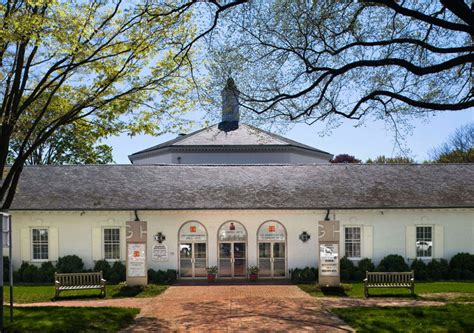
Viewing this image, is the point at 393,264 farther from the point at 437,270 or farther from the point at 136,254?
the point at 136,254

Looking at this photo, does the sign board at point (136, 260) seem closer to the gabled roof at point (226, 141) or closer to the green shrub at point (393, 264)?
the green shrub at point (393, 264)

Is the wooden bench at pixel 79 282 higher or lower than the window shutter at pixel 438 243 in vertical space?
lower

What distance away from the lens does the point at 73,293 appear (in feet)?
60.0

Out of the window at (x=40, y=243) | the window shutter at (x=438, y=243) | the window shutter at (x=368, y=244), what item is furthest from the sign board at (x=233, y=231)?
the window shutter at (x=438, y=243)

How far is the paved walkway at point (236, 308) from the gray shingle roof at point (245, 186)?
4.68m

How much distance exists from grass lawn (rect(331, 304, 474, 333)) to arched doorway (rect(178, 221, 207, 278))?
8960 millimetres

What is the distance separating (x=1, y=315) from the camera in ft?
36.2

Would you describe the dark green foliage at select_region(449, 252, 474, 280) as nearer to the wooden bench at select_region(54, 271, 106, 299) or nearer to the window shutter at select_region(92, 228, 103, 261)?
the wooden bench at select_region(54, 271, 106, 299)

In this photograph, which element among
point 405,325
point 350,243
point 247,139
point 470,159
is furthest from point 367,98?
point 470,159

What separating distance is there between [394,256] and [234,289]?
8125 mm

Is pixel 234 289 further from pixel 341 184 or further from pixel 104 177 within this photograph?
pixel 104 177

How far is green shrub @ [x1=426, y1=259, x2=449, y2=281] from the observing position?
21141 mm

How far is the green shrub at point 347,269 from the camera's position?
20.9 metres

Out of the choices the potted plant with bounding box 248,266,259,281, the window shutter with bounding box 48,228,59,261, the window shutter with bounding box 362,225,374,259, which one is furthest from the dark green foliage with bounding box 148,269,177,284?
the window shutter with bounding box 362,225,374,259
